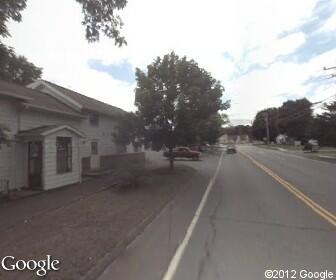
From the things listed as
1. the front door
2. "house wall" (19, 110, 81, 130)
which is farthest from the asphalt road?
"house wall" (19, 110, 81, 130)

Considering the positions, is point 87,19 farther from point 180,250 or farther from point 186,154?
point 186,154

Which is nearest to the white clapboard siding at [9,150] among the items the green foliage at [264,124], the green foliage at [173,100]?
the green foliage at [173,100]

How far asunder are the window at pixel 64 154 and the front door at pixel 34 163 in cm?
104

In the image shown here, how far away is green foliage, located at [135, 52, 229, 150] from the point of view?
2608 centimetres

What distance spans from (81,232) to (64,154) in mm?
11492

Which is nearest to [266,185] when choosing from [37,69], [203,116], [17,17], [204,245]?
[203,116]

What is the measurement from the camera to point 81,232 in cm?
959

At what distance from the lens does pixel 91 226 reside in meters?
10.3

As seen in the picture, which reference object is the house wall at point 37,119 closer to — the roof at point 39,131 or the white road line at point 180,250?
the roof at point 39,131

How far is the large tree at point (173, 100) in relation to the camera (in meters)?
26.1

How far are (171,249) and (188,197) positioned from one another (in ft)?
26.9

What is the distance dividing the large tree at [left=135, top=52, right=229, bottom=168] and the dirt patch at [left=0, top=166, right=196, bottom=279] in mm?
10791

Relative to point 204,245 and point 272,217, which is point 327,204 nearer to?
point 272,217

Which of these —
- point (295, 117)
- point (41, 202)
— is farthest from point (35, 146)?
point (295, 117)
